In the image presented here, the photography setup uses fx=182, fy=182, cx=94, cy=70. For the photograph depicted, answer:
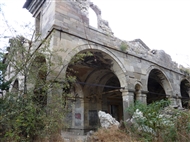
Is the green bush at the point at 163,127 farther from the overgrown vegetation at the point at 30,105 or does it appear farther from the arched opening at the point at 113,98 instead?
the arched opening at the point at 113,98

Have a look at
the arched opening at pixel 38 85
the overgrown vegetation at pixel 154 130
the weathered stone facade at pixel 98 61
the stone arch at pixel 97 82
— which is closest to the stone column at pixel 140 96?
the weathered stone facade at pixel 98 61

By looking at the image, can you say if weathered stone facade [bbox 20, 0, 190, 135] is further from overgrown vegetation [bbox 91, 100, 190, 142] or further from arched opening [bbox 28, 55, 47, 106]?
overgrown vegetation [bbox 91, 100, 190, 142]

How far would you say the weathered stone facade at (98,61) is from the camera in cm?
635

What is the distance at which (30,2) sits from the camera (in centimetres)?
858

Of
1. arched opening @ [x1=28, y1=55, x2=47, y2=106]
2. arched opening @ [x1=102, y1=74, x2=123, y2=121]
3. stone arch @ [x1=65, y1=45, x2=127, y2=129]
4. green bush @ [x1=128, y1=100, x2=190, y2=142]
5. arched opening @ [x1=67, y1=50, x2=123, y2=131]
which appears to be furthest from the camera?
arched opening @ [x1=102, y1=74, x2=123, y2=121]

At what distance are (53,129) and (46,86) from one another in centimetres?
96

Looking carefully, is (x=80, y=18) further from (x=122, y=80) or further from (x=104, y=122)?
(x=104, y=122)

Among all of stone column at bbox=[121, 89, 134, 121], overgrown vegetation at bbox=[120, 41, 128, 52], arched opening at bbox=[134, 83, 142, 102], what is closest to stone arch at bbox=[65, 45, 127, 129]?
stone column at bbox=[121, 89, 134, 121]

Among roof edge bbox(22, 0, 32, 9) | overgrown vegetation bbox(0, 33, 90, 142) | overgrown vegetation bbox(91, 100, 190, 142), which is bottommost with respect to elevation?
overgrown vegetation bbox(91, 100, 190, 142)

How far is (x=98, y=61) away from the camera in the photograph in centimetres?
841

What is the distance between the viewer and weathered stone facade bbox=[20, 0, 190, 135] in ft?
20.8

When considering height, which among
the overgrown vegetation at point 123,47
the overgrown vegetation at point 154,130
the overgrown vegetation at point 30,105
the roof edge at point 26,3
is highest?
the roof edge at point 26,3

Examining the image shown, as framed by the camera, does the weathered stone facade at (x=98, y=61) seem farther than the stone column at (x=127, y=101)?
No

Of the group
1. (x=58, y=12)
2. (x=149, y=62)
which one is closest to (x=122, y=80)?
(x=149, y=62)
